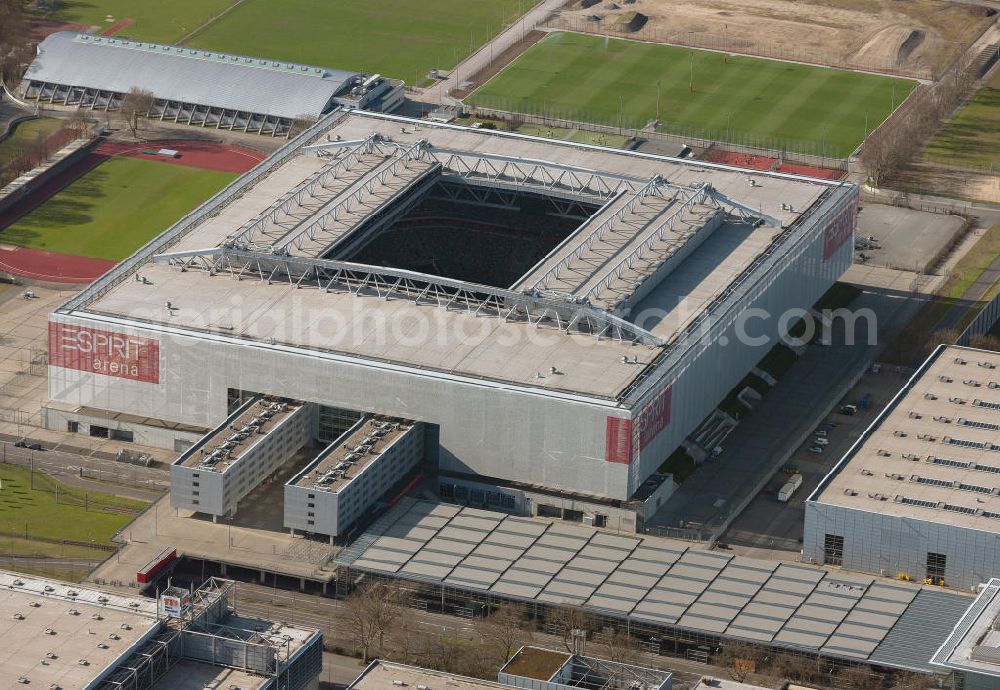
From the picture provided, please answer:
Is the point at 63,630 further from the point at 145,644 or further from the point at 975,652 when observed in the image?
the point at 975,652

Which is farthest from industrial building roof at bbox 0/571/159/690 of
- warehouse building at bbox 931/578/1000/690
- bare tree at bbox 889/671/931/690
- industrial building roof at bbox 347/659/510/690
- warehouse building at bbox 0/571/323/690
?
warehouse building at bbox 931/578/1000/690

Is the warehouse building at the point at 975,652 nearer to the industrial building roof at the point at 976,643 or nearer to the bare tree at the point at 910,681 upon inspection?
the industrial building roof at the point at 976,643

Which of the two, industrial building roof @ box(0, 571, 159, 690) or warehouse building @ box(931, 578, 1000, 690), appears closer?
industrial building roof @ box(0, 571, 159, 690)

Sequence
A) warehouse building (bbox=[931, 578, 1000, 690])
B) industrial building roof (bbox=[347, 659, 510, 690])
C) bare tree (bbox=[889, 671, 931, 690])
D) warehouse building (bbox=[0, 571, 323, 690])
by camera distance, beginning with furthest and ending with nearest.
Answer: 1. bare tree (bbox=[889, 671, 931, 690])
2. warehouse building (bbox=[931, 578, 1000, 690])
3. industrial building roof (bbox=[347, 659, 510, 690])
4. warehouse building (bbox=[0, 571, 323, 690])

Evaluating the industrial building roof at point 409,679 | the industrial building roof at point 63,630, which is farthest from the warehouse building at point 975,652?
the industrial building roof at point 63,630

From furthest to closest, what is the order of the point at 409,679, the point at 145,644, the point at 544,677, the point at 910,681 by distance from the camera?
the point at 910,681 → the point at 409,679 → the point at 145,644 → the point at 544,677

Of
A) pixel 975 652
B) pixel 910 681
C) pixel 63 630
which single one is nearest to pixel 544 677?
pixel 910 681

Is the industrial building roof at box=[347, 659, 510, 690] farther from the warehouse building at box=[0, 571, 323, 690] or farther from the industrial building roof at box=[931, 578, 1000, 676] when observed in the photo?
the industrial building roof at box=[931, 578, 1000, 676]

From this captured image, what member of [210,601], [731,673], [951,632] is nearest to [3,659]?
[210,601]
